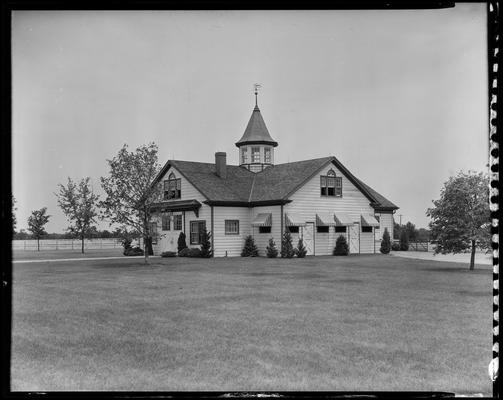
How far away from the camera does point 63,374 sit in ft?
22.5

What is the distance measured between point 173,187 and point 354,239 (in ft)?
43.0

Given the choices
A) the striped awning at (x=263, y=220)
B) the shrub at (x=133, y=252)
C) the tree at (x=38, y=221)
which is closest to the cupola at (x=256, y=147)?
the striped awning at (x=263, y=220)

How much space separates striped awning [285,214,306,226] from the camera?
3254cm

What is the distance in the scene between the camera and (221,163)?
120ft

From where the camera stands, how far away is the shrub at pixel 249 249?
1313 inches

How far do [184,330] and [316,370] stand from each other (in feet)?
11.0

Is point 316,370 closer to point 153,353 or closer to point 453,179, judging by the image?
point 153,353

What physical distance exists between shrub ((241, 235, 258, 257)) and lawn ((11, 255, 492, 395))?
1632 cm

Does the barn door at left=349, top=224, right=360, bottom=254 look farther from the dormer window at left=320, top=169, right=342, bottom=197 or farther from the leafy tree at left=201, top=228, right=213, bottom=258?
the leafy tree at left=201, top=228, right=213, bottom=258

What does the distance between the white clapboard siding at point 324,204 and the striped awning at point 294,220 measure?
0.89 feet

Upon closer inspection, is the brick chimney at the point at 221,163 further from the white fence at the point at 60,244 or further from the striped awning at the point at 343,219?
the white fence at the point at 60,244

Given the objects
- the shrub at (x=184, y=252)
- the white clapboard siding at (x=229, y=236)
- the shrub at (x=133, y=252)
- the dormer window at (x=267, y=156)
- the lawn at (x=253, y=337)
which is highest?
the dormer window at (x=267, y=156)

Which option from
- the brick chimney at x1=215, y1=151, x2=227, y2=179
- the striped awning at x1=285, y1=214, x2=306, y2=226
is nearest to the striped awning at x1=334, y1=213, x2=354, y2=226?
the striped awning at x1=285, y1=214, x2=306, y2=226
